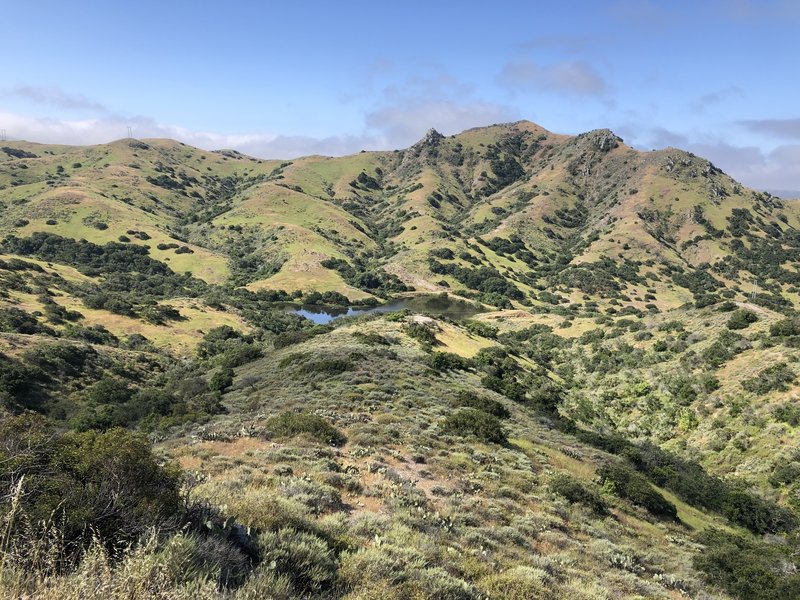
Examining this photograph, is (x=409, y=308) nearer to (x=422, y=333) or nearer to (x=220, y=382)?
(x=422, y=333)

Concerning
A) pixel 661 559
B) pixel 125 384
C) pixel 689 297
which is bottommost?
pixel 125 384

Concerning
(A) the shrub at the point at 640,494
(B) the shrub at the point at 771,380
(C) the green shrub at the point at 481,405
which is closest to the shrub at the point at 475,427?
Answer: (C) the green shrub at the point at 481,405

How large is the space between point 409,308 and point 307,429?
301 feet

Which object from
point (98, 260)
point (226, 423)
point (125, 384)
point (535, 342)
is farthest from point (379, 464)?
point (98, 260)

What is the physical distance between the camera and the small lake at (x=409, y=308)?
323 ft

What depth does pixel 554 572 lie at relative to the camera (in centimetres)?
893

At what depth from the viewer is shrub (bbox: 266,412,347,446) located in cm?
1599

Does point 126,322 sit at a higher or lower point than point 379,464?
lower

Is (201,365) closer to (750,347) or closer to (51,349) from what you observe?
(51,349)

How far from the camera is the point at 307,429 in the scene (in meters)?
16.3

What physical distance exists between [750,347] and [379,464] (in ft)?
130

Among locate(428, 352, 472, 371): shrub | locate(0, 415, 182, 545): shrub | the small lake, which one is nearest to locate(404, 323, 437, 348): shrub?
locate(428, 352, 472, 371): shrub

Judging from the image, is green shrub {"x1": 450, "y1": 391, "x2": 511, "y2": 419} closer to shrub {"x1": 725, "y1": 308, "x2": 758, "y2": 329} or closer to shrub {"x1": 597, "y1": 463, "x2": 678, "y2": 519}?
shrub {"x1": 597, "y1": 463, "x2": 678, "y2": 519}

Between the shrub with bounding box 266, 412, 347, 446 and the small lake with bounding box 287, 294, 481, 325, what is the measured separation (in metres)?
75.6
